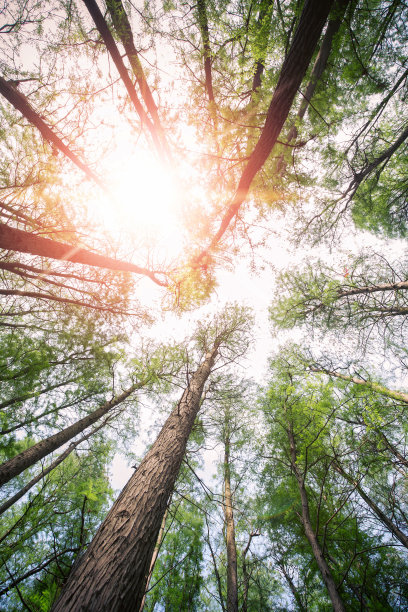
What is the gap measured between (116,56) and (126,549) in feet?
19.5

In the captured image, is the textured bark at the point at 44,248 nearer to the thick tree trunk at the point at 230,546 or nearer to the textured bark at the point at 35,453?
the textured bark at the point at 35,453

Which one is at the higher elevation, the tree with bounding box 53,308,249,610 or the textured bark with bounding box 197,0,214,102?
the textured bark with bounding box 197,0,214,102

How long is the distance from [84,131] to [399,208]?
8.47 meters

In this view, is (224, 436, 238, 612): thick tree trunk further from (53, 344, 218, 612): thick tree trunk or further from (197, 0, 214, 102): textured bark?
(197, 0, 214, 102): textured bark

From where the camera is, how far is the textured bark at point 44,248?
8.66 ft

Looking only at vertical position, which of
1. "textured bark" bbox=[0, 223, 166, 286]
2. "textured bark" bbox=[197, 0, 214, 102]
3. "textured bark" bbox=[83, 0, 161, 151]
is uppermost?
"textured bark" bbox=[197, 0, 214, 102]

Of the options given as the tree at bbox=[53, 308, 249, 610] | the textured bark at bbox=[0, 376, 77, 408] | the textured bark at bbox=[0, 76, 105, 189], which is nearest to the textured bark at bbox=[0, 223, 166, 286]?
the textured bark at bbox=[0, 76, 105, 189]

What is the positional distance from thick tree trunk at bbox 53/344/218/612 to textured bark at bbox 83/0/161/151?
5214mm

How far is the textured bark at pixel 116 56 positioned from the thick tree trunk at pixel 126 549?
5214mm

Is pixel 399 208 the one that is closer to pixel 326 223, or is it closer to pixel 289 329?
pixel 326 223

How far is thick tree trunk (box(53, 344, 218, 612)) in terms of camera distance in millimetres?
1588

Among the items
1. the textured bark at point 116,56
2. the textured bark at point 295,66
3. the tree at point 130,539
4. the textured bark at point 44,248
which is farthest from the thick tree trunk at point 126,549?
the textured bark at point 116,56

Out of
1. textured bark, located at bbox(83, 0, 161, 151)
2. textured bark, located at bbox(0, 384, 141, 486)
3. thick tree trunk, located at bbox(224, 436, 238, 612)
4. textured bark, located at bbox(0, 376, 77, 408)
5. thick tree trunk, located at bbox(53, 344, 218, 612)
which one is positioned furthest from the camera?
textured bark, located at bbox(0, 376, 77, 408)

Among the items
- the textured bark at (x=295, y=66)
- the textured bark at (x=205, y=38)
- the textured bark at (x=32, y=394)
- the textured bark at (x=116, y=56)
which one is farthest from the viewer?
the textured bark at (x=32, y=394)
